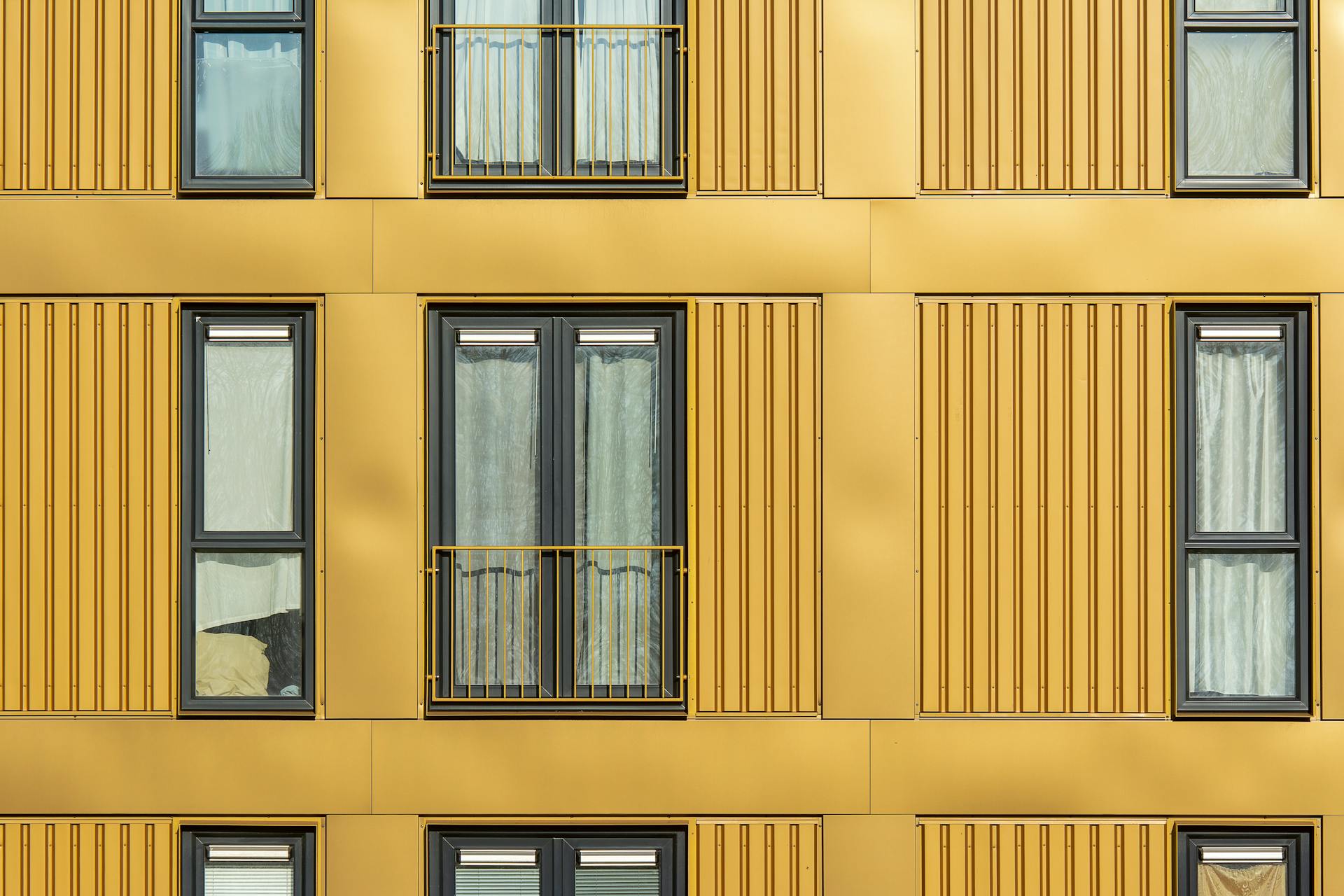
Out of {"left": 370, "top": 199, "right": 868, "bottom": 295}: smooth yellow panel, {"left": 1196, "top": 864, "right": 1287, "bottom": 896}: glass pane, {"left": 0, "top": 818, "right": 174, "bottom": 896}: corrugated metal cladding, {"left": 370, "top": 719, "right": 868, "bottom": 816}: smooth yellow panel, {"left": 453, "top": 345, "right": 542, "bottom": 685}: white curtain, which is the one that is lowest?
{"left": 1196, "top": 864, "right": 1287, "bottom": 896}: glass pane

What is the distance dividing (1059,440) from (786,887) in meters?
3.36

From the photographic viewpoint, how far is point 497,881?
217 inches

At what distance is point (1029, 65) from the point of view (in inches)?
215

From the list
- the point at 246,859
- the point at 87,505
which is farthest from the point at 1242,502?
the point at 87,505

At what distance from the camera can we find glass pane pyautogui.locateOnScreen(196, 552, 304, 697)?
A: 5.49m

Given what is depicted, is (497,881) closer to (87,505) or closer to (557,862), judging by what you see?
(557,862)

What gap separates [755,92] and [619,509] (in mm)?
2844

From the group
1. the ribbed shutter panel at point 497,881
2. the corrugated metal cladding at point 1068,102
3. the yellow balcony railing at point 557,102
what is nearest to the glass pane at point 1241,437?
the corrugated metal cladding at point 1068,102

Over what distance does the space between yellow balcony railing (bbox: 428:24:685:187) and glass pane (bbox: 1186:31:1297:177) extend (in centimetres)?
337

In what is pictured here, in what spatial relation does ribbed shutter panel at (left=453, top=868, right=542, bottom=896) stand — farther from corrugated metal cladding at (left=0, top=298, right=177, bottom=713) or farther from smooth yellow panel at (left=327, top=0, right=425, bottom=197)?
smooth yellow panel at (left=327, top=0, right=425, bottom=197)

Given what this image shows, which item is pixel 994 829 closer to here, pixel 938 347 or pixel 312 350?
pixel 938 347

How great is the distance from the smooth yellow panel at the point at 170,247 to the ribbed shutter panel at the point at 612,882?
407 cm

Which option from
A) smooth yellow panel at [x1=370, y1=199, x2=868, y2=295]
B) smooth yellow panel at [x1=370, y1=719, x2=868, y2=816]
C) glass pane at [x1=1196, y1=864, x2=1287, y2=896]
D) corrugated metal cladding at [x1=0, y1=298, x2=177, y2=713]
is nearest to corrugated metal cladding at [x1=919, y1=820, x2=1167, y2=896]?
glass pane at [x1=1196, y1=864, x2=1287, y2=896]

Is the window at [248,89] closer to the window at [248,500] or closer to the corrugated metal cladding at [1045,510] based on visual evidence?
the window at [248,500]
